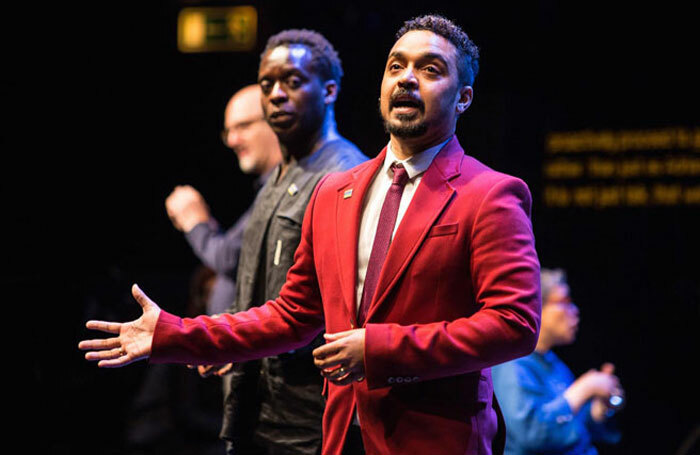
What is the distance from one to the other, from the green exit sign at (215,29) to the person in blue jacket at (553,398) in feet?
10.0

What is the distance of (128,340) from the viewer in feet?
6.06

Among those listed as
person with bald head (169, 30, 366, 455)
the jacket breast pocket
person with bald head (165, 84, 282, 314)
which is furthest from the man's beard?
person with bald head (165, 84, 282, 314)

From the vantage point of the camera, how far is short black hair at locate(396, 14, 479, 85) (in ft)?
6.17

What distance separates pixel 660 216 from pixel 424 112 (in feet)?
11.1

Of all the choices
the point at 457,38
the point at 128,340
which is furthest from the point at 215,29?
the point at 128,340

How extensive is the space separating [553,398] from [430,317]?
69.6 inches

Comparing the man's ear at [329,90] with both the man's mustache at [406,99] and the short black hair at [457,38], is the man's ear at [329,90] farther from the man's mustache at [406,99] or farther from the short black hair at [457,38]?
the man's mustache at [406,99]

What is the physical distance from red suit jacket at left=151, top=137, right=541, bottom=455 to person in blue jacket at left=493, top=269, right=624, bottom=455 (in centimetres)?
143

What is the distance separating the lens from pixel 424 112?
5.98ft

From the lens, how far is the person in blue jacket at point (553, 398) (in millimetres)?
3121

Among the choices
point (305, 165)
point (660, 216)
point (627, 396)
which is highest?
point (305, 165)

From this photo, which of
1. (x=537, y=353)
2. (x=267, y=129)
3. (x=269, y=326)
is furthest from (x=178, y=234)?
(x=269, y=326)

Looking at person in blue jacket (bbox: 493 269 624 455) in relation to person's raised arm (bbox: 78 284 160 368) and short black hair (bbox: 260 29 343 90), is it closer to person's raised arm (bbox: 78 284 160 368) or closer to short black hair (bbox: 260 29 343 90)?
short black hair (bbox: 260 29 343 90)

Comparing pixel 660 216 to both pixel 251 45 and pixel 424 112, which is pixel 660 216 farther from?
pixel 424 112
